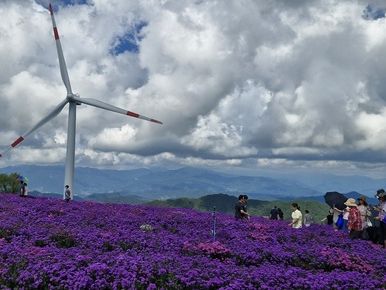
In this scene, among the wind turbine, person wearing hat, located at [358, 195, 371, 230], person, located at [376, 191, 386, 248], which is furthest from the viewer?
the wind turbine

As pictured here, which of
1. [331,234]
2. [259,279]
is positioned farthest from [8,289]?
[331,234]

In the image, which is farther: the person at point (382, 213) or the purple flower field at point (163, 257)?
the person at point (382, 213)

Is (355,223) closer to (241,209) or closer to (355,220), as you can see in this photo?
(355,220)

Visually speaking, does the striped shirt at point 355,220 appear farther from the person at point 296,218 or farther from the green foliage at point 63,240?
the green foliage at point 63,240

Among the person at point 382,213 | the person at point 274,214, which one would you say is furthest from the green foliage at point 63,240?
the person at point 274,214

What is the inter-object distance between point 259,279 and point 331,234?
1527cm

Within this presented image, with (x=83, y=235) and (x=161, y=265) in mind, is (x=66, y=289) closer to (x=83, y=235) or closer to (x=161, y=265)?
(x=161, y=265)

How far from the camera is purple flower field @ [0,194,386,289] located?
37.3ft

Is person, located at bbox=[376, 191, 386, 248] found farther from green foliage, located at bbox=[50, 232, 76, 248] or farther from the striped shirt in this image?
green foliage, located at bbox=[50, 232, 76, 248]

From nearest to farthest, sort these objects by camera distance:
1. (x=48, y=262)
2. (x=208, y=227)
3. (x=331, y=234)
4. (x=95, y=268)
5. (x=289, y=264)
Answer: (x=95, y=268), (x=48, y=262), (x=289, y=264), (x=208, y=227), (x=331, y=234)

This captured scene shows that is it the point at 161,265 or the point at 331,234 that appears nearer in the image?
the point at 161,265

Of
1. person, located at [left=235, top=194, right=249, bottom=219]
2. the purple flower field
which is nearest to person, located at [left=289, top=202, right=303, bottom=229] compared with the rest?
person, located at [left=235, top=194, right=249, bottom=219]

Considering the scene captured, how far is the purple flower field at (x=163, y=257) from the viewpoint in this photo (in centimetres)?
1138

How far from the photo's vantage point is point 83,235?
17.1 m
